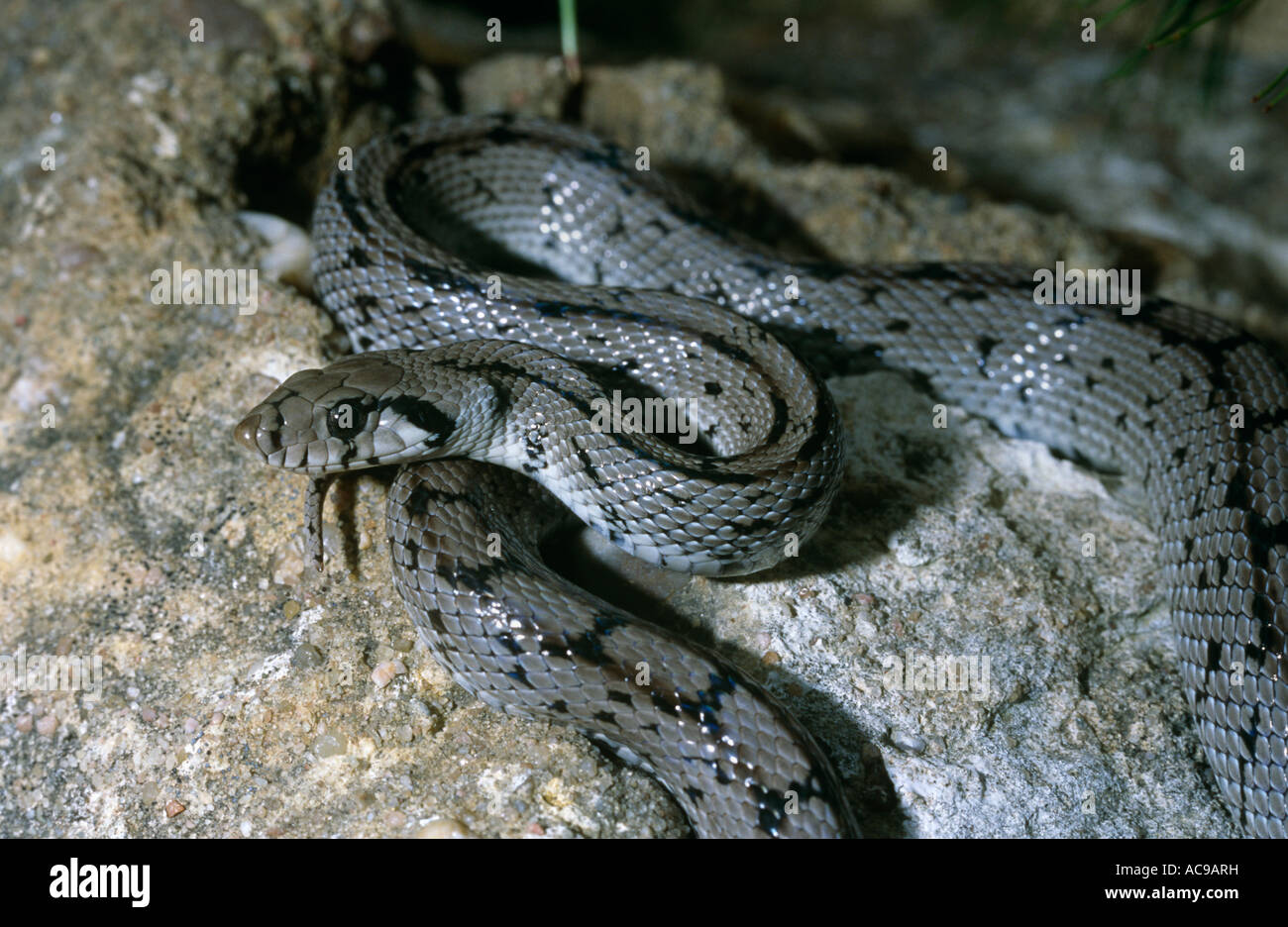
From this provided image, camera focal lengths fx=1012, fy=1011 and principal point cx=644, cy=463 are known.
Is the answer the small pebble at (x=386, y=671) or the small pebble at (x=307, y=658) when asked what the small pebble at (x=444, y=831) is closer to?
the small pebble at (x=386, y=671)

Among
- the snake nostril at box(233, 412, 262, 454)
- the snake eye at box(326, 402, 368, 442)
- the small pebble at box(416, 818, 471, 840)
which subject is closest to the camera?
the small pebble at box(416, 818, 471, 840)

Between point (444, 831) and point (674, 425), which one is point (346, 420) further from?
point (444, 831)

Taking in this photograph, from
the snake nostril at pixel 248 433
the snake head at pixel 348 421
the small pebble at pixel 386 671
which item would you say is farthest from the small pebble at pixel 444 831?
the snake nostril at pixel 248 433

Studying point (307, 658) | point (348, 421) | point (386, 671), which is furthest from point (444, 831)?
point (348, 421)

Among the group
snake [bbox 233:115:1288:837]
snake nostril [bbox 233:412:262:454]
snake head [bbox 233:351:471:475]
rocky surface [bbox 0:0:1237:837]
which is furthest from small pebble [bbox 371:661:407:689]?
snake nostril [bbox 233:412:262:454]

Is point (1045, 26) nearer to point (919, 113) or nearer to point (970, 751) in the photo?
point (919, 113)

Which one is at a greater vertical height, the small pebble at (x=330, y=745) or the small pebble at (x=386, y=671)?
the small pebble at (x=386, y=671)

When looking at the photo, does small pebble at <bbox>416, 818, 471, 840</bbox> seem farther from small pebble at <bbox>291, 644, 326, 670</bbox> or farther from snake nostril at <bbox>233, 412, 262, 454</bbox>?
snake nostril at <bbox>233, 412, 262, 454</bbox>
